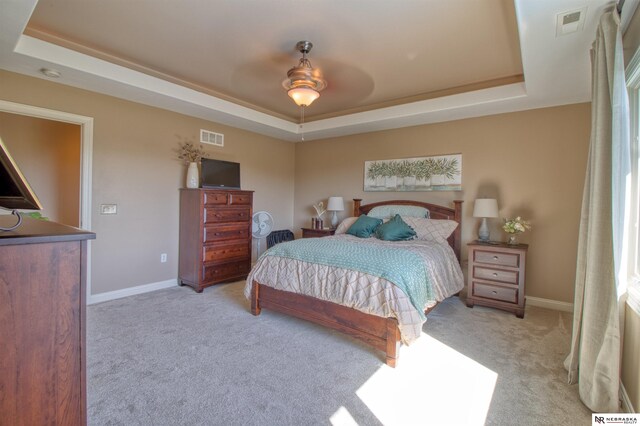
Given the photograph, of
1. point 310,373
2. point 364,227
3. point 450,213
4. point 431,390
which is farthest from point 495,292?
point 310,373

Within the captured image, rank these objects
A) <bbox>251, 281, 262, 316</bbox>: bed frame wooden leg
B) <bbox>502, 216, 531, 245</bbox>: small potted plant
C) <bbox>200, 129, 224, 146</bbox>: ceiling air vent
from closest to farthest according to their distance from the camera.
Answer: <bbox>251, 281, 262, 316</bbox>: bed frame wooden leg < <bbox>502, 216, 531, 245</bbox>: small potted plant < <bbox>200, 129, 224, 146</bbox>: ceiling air vent

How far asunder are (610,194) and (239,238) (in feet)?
12.9

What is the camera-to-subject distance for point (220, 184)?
4.43 m

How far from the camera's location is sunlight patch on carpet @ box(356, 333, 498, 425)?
1743 millimetres

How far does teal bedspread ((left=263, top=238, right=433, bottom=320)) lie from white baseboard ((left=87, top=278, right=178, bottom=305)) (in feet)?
6.20

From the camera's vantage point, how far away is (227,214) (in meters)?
4.28

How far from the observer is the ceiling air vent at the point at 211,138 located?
450cm

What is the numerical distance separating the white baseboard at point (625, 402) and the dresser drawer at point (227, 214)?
4.01 m

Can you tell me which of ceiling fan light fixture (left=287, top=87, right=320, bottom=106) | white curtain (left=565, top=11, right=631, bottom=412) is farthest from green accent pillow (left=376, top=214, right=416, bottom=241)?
white curtain (left=565, top=11, right=631, bottom=412)

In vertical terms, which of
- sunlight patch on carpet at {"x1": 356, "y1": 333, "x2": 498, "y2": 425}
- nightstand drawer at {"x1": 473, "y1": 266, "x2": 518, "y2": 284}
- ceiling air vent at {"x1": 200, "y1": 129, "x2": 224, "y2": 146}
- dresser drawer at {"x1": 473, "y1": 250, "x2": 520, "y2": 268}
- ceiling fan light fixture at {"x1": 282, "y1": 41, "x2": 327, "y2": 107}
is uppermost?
ceiling fan light fixture at {"x1": 282, "y1": 41, "x2": 327, "y2": 107}

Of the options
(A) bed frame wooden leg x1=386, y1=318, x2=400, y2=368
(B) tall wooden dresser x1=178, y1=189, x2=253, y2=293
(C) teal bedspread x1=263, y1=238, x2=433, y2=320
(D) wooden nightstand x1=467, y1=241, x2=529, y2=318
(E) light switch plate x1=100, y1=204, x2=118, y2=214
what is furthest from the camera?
(B) tall wooden dresser x1=178, y1=189, x2=253, y2=293

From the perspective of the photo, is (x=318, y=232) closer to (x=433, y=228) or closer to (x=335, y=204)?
(x=335, y=204)

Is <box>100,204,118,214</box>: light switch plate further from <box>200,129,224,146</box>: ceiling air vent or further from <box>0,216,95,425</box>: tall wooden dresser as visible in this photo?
<box>0,216,95,425</box>: tall wooden dresser

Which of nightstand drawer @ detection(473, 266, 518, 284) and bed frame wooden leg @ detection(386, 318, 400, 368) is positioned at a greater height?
nightstand drawer @ detection(473, 266, 518, 284)
